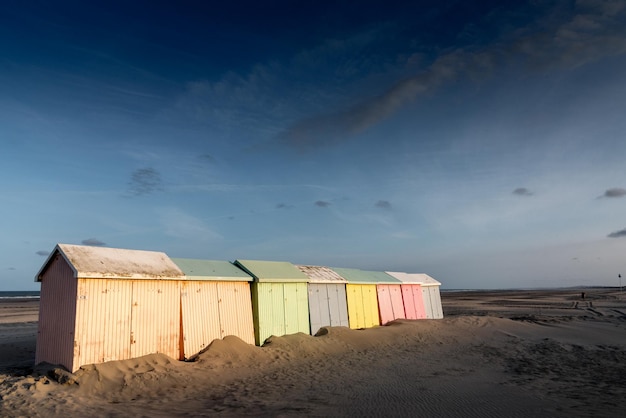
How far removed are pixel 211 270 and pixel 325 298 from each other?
6777mm

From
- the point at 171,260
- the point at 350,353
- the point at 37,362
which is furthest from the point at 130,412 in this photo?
the point at 350,353

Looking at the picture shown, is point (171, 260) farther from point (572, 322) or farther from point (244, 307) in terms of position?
point (572, 322)

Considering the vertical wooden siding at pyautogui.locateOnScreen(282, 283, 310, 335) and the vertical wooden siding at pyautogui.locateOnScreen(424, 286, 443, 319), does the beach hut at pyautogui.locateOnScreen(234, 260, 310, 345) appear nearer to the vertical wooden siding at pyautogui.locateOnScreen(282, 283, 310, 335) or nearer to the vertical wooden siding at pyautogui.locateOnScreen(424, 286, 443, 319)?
the vertical wooden siding at pyautogui.locateOnScreen(282, 283, 310, 335)

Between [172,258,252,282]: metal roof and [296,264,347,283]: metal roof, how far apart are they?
4130 millimetres

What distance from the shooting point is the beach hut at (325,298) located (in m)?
20.2

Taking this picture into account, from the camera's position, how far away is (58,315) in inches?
509

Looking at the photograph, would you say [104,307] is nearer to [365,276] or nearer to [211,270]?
[211,270]

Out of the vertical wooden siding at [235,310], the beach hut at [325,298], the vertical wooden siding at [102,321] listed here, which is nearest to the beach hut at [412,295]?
the beach hut at [325,298]

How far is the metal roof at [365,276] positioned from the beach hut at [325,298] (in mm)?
849

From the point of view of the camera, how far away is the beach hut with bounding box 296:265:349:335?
794 inches

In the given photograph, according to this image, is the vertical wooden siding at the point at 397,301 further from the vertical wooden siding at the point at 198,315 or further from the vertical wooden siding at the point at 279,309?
the vertical wooden siding at the point at 198,315

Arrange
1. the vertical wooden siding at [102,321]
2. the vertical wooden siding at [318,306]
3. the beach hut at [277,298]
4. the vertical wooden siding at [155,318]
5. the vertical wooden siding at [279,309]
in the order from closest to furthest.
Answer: the vertical wooden siding at [102,321] → the vertical wooden siding at [155,318] → the vertical wooden siding at [279,309] → the beach hut at [277,298] → the vertical wooden siding at [318,306]

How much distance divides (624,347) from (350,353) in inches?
485

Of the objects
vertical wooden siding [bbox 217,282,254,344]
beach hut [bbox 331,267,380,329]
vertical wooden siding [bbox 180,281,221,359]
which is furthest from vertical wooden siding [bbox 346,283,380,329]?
vertical wooden siding [bbox 180,281,221,359]
